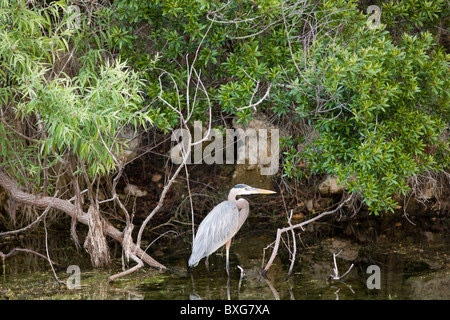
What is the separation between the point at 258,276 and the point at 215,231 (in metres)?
0.61

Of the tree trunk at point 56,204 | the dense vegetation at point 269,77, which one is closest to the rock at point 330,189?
the dense vegetation at point 269,77

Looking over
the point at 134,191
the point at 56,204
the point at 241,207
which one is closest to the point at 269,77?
the point at 241,207

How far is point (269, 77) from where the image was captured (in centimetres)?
572

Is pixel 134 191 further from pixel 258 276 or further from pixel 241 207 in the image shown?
pixel 258 276

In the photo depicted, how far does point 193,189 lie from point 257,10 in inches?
145

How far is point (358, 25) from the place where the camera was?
Answer: 18.7ft

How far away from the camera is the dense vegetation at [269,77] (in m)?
5.21

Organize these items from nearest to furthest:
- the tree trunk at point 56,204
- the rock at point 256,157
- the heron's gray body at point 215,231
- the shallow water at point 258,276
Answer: the shallow water at point 258,276 < the heron's gray body at point 215,231 < the tree trunk at point 56,204 < the rock at point 256,157

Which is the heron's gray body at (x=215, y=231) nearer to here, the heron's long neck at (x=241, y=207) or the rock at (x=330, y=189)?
the heron's long neck at (x=241, y=207)

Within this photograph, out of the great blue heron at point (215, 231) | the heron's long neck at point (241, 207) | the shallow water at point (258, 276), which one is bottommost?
the shallow water at point (258, 276)

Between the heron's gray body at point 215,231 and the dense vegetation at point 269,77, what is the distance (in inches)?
29.2
